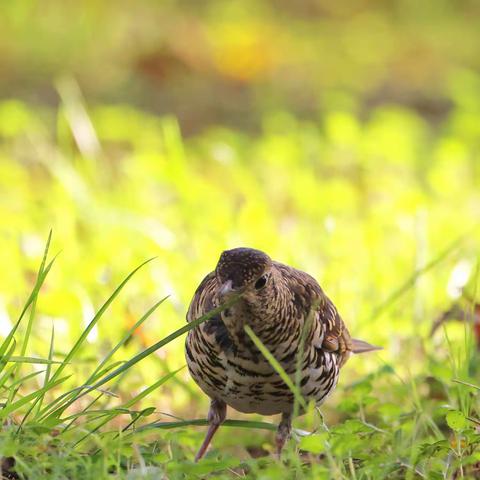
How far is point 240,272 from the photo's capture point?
3367 mm

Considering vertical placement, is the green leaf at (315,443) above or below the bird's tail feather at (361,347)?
above

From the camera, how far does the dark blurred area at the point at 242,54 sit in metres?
9.60

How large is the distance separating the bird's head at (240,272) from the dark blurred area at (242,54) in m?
5.61

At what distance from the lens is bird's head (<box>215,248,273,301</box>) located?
337 cm

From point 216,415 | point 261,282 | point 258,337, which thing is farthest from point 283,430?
point 261,282

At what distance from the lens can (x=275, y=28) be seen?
12.0m

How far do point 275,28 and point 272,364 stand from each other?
905cm

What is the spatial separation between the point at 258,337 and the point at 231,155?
12.1ft

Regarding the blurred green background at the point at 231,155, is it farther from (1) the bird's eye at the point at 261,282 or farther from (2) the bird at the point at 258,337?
(1) the bird's eye at the point at 261,282

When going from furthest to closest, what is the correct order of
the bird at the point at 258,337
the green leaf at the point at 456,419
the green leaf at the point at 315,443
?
the bird at the point at 258,337 → the green leaf at the point at 456,419 → the green leaf at the point at 315,443

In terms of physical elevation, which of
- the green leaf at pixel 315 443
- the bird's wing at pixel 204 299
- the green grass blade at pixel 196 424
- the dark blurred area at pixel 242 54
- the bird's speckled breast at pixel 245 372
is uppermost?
the dark blurred area at pixel 242 54

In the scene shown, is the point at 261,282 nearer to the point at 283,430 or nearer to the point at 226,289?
the point at 226,289

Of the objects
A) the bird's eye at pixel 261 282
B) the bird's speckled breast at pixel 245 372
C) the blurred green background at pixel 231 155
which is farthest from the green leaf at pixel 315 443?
the blurred green background at pixel 231 155

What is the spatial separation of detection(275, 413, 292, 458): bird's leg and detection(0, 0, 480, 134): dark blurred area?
5359 mm
